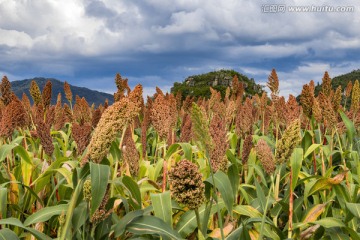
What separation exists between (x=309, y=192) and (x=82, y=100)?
3.43 m

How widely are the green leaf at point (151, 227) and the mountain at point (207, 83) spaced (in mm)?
28625

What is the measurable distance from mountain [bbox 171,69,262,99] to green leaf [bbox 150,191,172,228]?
28447 millimetres

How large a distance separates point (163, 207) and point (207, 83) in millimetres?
36632

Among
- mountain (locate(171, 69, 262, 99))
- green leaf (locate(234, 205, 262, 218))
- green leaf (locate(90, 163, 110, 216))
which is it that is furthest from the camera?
mountain (locate(171, 69, 262, 99))

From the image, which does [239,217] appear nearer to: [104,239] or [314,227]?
[314,227]

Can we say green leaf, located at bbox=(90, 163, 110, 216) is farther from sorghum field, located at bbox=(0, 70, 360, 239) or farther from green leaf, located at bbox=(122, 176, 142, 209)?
green leaf, located at bbox=(122, 176, 142, 209)

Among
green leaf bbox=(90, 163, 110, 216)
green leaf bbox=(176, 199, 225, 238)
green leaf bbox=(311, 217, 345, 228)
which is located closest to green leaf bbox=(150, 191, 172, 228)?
green leaf bbox=(176, 199, 225, 238)

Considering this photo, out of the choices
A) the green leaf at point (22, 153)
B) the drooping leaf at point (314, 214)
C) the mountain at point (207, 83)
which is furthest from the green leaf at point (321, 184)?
the mountain at point (207, 83)

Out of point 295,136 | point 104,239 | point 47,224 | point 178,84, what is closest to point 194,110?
point 295,136

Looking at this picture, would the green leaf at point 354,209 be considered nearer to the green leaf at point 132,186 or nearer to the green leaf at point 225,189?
the green leaf at point 225,189

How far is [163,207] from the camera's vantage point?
2.77m

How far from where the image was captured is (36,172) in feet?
13.6

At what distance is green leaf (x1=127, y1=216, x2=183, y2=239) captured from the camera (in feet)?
8.18

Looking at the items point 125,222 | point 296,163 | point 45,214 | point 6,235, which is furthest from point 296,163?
point 6,235
